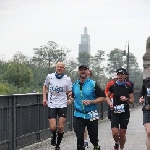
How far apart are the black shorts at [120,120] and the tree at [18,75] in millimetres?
76758

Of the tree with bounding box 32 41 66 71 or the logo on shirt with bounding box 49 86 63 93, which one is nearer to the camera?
the logo on shirt with bounding box 49 86 63 93

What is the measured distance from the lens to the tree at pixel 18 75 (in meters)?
88.7

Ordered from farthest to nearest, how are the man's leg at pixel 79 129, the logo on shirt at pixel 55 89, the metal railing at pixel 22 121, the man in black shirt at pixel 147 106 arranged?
1. the logo on shirt at pixel 55 89
2. the metal railing at pixel 22 121
3. the man in black shirt at pixel 147 106
4. the man's leg at pixel 79 129

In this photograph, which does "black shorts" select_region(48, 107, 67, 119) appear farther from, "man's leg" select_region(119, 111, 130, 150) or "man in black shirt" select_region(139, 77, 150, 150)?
"man in black shirt" select_region(139, 77, 150, 150)

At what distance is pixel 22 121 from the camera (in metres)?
11.9

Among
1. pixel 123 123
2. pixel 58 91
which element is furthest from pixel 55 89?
pixel 123 123

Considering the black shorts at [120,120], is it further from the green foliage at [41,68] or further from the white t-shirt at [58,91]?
the green foliage at [41,68]

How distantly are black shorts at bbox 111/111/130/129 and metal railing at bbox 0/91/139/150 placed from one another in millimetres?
1992

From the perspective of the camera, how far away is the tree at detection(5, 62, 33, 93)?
88688mm

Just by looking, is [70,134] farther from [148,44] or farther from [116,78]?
[148,44]

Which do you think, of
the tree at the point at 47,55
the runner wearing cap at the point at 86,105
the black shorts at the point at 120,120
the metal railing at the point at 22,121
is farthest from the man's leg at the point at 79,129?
the tree at the point at 47,55

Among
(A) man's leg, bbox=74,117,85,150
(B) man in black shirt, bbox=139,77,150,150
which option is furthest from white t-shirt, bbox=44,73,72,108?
(A) man's leg, bbox=74,117,85,150

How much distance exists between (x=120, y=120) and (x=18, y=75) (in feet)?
259

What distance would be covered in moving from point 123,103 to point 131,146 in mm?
2204
